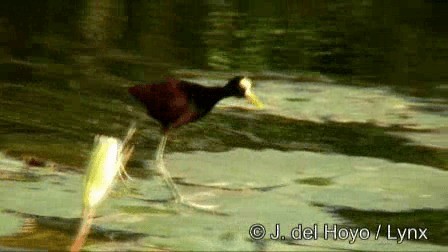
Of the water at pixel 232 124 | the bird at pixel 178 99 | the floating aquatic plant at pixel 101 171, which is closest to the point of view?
the floating aquatic plant at pixel 101 171

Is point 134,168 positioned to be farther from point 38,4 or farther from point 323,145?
point 38,4

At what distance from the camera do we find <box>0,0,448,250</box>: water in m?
5.14

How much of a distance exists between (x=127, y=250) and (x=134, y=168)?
1571 millimetres

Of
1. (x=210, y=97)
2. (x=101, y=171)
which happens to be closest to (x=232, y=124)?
(x=210, y=97)

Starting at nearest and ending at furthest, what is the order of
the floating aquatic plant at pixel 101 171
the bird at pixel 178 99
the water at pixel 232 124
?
1. the floating aquatic plant at pixel 101 171
2. the water at pixel 232 124
3. the bird at pixel 178 99

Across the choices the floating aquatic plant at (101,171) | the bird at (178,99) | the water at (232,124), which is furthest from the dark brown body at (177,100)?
the floating aquatic plant at (101,171)

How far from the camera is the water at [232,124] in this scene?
5141mm

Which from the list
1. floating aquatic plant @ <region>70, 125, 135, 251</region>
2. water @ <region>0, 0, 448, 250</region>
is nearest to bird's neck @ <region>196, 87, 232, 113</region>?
water @ <region>0, 0, 448, 250</region>

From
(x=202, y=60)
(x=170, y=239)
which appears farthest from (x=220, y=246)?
(x=202, y=60)

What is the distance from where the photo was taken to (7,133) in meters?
6.89

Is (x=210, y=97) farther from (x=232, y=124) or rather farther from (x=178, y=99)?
(x=232, y=124)

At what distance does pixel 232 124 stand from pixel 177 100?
196 centimetres

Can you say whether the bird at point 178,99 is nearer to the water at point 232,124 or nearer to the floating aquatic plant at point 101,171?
the water at point 232,124

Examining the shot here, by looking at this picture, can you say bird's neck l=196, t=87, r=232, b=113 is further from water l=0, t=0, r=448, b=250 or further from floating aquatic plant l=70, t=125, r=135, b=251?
floating aquatic plant l=70, t=125, r=135, b=251
